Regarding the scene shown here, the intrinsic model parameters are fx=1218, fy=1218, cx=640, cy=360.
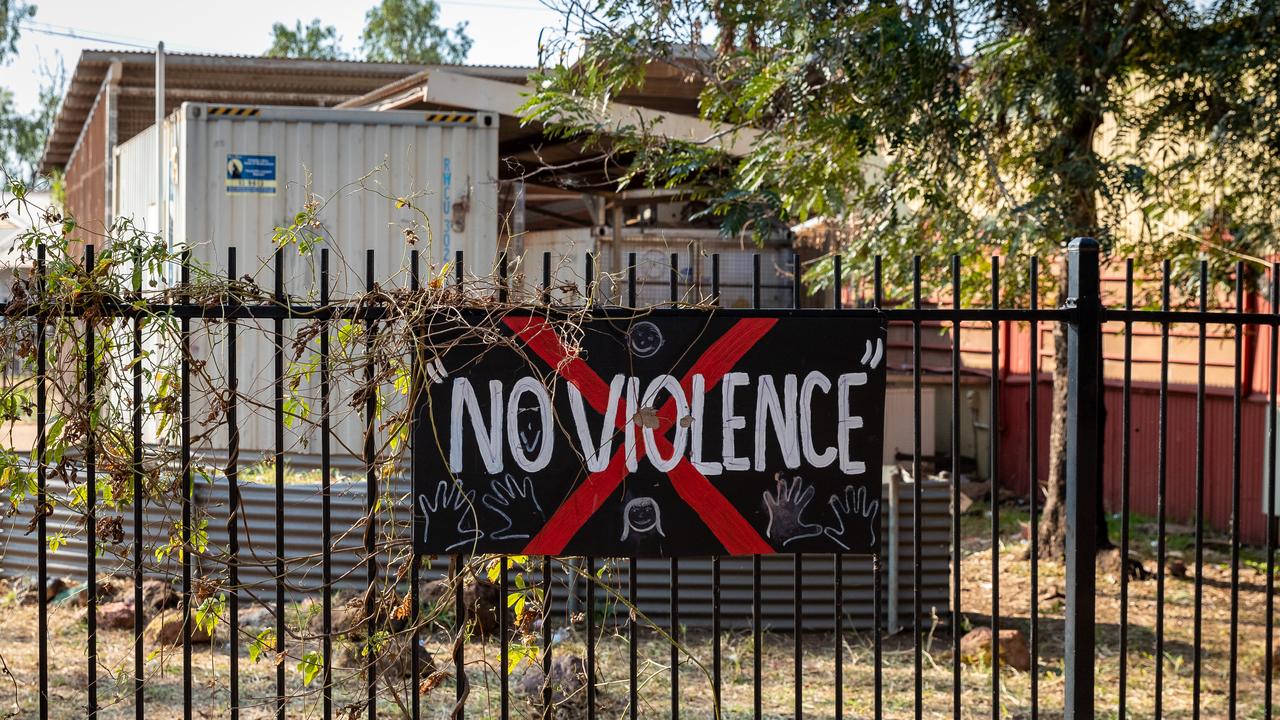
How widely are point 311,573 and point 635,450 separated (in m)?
4.00

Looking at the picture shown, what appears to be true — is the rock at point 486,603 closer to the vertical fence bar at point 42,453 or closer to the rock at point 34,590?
the rock at point 34,590

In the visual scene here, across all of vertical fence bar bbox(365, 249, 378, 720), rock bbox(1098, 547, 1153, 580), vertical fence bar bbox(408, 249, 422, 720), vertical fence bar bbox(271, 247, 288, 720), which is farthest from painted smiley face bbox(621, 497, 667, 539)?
rock bbox(1098, 547, 1153, 580)

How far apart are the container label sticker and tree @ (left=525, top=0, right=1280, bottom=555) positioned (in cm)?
201

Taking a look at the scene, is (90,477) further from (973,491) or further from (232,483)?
(973,491)

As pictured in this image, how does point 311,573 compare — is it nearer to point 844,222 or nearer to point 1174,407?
point 844,222

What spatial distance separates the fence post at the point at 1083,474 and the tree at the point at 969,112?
3884 mm

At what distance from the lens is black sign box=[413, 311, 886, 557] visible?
3.53 metres

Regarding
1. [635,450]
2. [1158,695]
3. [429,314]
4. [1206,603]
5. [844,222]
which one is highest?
[844,222]

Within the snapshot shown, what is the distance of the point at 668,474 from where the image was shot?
3.57 meters

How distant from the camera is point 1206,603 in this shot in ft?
27.4

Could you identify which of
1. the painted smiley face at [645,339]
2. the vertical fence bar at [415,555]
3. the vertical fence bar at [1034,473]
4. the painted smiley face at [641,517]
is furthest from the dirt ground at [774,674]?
the painted smiley face at [645,339]

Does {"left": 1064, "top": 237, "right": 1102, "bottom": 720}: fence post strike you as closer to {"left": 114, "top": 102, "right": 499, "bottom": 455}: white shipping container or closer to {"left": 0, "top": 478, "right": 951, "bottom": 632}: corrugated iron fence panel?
{"left": 0, "top": 478, "right": 951, "bottom": 632}: corrugated iron fence panel

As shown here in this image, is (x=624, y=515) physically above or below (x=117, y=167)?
below

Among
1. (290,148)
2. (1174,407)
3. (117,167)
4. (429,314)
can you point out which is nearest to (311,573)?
(290,148)
